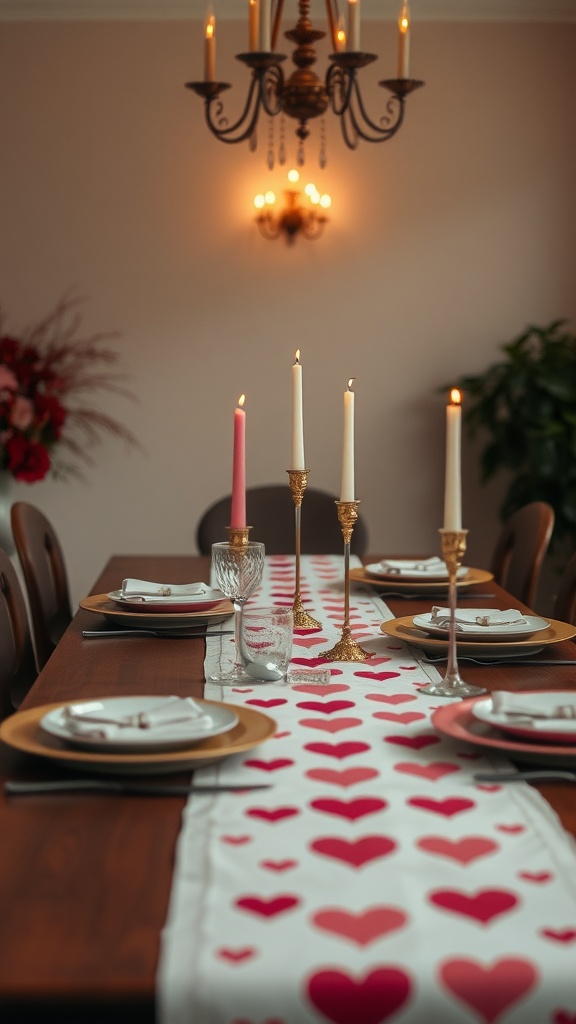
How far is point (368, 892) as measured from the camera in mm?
896

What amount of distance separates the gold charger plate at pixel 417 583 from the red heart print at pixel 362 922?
1480 mm

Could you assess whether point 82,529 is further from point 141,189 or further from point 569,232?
point 569,232

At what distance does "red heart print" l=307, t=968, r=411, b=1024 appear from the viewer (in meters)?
0.76

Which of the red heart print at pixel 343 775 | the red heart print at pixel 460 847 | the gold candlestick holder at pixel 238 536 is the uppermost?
the gold candlestick holder at pixel 238 536

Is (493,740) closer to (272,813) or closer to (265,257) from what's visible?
(272,813)

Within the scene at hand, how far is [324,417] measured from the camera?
14.9ft

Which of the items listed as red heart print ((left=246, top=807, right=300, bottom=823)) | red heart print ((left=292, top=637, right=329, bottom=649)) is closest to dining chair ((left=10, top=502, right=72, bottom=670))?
red heart print ((left=292, top=637, right=329, bottom=649))

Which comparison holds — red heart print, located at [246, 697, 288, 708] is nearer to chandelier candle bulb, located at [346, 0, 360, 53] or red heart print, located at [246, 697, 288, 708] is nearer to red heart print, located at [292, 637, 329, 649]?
red heart print, located at [292, 637, 329, 649]

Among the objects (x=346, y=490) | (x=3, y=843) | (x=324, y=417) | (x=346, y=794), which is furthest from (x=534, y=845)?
(x=324, y=417)

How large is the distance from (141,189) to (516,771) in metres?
3.70

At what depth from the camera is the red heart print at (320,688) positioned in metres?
1.54

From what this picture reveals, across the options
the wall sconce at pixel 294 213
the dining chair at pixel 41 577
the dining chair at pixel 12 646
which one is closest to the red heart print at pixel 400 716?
the dining chair at pixel 12 646

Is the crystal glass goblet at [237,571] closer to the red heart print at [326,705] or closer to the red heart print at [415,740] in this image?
the red heart print at [326,705]

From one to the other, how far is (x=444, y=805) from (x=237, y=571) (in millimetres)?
656
